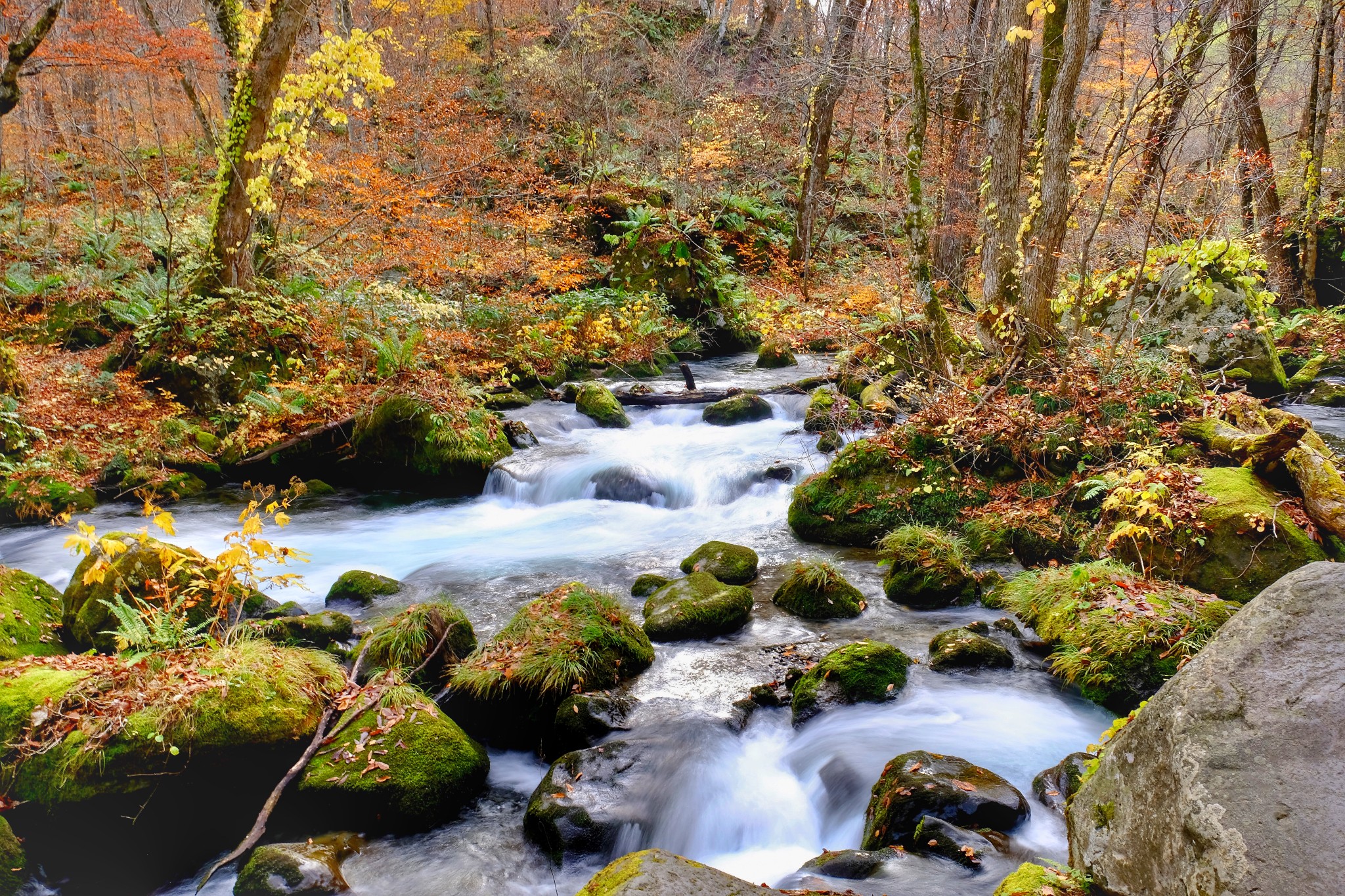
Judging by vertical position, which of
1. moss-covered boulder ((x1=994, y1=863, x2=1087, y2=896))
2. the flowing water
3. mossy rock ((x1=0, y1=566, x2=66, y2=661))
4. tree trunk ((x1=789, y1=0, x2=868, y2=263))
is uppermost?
tree trunk ((x1=789, y1=0, x2=868, y2=263))

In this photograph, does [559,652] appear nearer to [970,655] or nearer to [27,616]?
[970,655]

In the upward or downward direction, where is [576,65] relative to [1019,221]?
upward

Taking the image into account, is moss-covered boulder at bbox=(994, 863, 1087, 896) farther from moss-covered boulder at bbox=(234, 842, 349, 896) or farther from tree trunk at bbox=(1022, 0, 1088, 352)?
tree trunk at bbox=(1022, 0, 1088, 352)

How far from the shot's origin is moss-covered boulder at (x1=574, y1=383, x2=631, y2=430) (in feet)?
40.8

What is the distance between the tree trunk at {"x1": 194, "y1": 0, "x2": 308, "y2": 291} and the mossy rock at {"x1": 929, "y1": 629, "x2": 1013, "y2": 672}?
36.6ft

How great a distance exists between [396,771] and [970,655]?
13.7 feet

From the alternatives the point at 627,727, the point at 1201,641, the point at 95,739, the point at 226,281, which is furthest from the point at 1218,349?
the point at 226,281

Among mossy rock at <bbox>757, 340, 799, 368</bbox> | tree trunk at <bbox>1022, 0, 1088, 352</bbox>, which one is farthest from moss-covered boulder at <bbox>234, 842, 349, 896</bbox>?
mossy rock at <bbox>757, 340, 799, 368</bbox>

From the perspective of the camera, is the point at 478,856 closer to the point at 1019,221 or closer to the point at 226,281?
the point at 1019,221

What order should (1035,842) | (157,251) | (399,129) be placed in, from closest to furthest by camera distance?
(1035,842) < (157,251) < (399,129)

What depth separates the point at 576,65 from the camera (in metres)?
21.7

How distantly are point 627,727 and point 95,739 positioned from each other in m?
3.00

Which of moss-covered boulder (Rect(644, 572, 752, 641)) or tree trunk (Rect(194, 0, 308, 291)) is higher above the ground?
tree trunk (Rect(194, 0, 308, 291))

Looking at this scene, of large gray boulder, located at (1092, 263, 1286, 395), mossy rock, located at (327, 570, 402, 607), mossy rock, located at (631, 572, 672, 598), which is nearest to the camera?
mossy rock, located at (327, 570, 402, 607)
